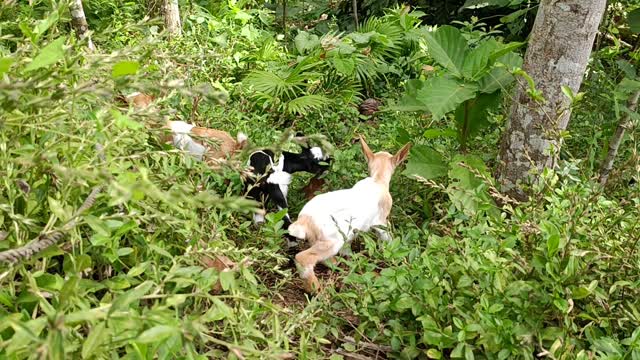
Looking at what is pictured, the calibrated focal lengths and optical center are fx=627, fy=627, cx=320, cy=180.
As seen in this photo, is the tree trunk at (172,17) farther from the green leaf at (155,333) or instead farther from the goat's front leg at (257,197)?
the green leaf at (155,333)

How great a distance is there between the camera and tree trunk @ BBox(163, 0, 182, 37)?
5766mm

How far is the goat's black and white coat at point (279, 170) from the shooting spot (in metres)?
3.46

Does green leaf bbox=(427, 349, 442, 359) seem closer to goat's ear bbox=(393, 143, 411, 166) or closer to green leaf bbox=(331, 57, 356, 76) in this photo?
goat's ear bbox=(393, 143, 411, 166)

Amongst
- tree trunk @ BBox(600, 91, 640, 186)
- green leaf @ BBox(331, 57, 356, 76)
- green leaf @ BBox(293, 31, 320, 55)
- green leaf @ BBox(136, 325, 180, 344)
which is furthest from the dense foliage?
green leaf @ BBox(293, 31, 320, 55)

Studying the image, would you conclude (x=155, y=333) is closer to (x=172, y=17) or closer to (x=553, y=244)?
(x=553, y=244)

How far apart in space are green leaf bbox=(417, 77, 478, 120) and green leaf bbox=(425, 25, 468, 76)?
149 mm

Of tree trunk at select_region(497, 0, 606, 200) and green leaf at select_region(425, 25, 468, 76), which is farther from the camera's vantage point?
green leaf at select_region(425, 25, 468, 76)

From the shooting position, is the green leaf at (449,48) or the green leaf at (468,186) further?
the green leaf at (449,48)

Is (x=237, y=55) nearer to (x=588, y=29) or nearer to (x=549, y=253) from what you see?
(x=588, y=29)

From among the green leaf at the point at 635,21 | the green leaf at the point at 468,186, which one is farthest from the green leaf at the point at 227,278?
the green leaf at the point at 635,21

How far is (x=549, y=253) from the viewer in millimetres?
2379

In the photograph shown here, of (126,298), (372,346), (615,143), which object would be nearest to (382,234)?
(372,346)

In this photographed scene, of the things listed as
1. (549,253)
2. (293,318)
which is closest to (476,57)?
(549,253)

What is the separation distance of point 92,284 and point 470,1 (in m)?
5.06
